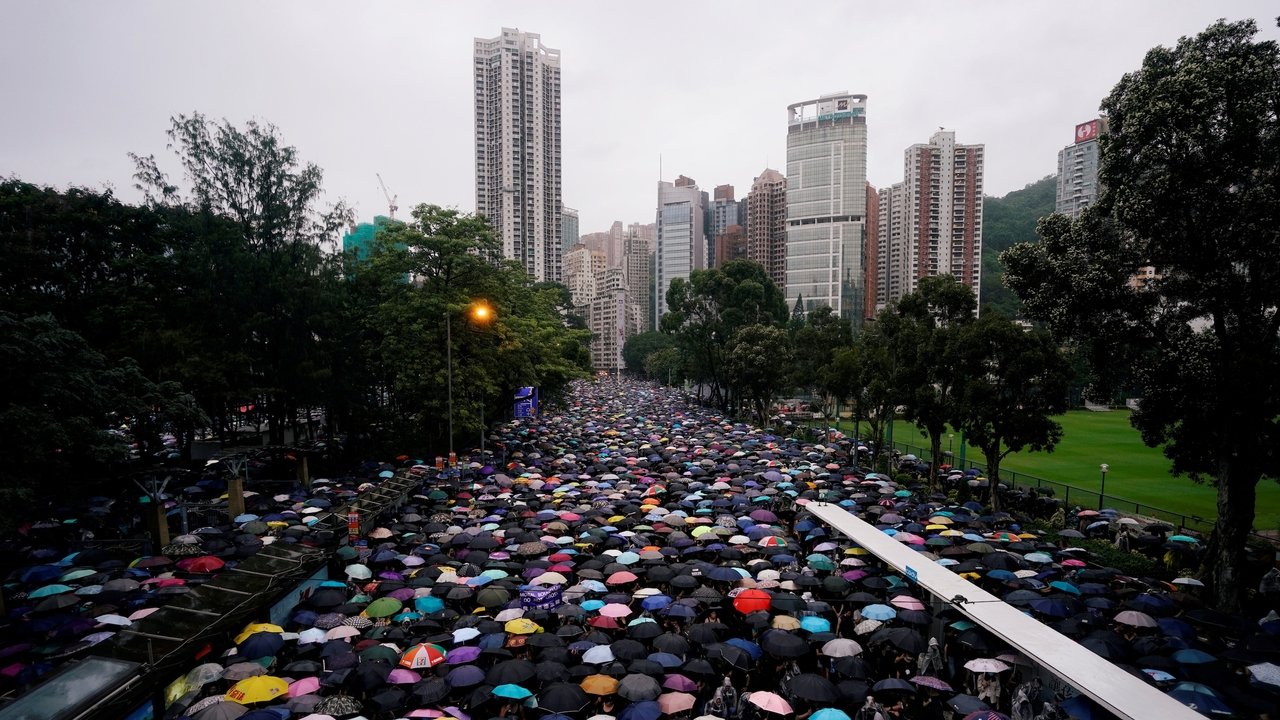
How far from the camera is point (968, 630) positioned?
10.9m

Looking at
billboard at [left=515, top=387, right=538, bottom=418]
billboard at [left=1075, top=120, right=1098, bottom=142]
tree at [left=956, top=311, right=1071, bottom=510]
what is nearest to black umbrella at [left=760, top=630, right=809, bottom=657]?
tree at [left=956, top=311, right=1071, bottom=510]

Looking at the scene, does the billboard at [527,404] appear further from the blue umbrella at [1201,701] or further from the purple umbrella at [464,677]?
the blue umbrella at [1201,701]

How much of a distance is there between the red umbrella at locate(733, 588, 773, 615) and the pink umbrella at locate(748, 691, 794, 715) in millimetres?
3212

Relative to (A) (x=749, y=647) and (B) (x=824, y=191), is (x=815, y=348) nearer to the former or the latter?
(A) (x=749, y=647)

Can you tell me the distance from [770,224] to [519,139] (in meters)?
56.2

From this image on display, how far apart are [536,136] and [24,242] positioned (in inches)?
4065

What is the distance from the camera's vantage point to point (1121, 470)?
31297 mm

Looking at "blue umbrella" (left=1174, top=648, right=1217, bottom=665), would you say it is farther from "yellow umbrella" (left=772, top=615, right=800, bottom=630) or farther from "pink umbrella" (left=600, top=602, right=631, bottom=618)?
"pink umbrella" (left=600, top=602, right=631, bottom=618)

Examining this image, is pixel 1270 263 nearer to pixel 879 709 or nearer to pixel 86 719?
pixel 879 709

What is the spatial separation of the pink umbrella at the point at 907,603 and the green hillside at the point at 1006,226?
8584 cm

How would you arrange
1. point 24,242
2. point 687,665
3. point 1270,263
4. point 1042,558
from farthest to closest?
1. point 24,242
2. point 1042,558
3. point 1270,263
4. point 687,665

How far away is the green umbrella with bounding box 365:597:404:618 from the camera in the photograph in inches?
483

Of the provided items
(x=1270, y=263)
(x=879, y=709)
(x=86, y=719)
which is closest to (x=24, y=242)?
(x=86, y=719)

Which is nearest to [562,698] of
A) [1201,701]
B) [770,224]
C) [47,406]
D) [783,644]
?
[783,644]
